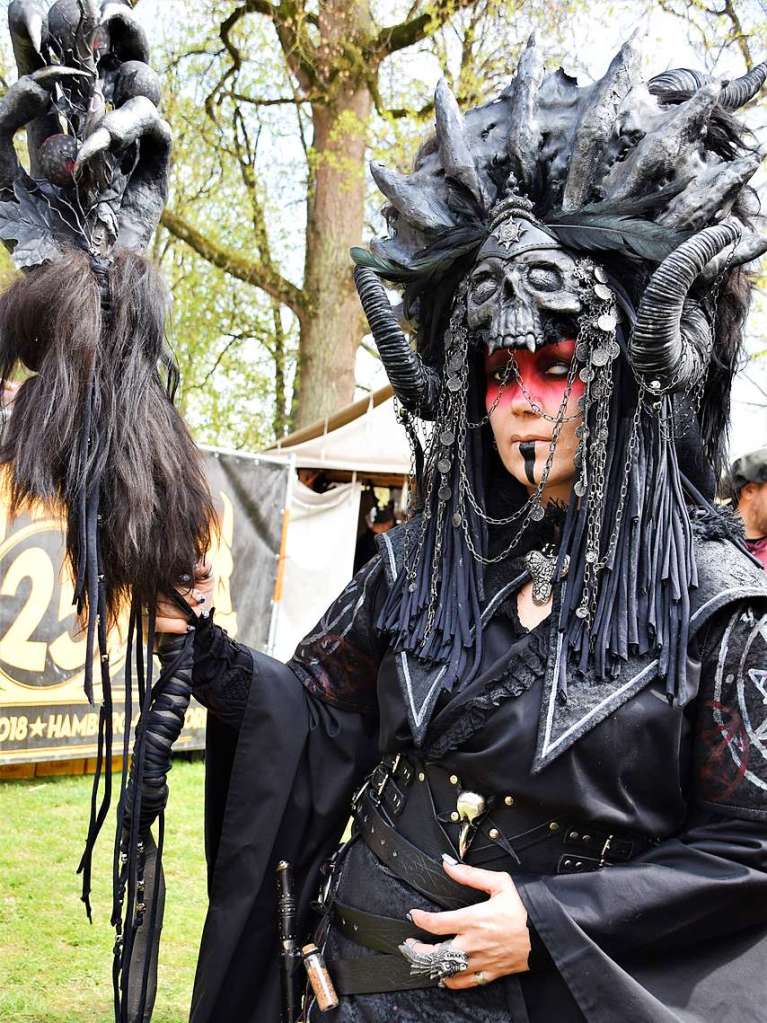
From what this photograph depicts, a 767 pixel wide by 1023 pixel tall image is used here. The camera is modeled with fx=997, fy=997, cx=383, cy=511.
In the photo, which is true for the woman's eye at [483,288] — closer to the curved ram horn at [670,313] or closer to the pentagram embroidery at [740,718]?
the curved ram horn at [670,313]

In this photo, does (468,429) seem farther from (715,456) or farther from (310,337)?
(310,337)

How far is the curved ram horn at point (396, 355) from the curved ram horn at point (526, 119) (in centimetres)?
31

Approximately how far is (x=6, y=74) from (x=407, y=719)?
9462mm

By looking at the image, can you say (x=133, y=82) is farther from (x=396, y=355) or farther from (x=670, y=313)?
(x=670, y=313)

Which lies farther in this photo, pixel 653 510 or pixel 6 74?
pixel 6 74

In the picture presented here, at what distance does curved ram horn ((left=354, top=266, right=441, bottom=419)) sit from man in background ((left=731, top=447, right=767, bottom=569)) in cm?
237

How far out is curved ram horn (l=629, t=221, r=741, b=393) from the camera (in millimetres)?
1467

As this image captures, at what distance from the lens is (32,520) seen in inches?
207

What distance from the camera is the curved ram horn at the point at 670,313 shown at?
1467mm

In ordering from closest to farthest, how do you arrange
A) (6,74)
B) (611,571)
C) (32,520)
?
1. (611,571)
2. (32,520)
3. (6,74)

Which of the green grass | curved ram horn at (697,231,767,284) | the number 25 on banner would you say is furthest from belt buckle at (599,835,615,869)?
the number 25 on banner

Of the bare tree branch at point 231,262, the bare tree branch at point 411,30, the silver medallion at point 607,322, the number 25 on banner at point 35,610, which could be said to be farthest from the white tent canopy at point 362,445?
the silver medallion at point 607,322

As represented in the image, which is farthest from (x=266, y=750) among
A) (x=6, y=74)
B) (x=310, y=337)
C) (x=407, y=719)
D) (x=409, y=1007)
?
(x=6, y=74)

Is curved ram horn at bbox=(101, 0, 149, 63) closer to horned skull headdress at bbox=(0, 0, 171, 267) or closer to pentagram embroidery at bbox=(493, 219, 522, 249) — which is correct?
horned skull headdress at bbox=(0, 0, 171, 267)
